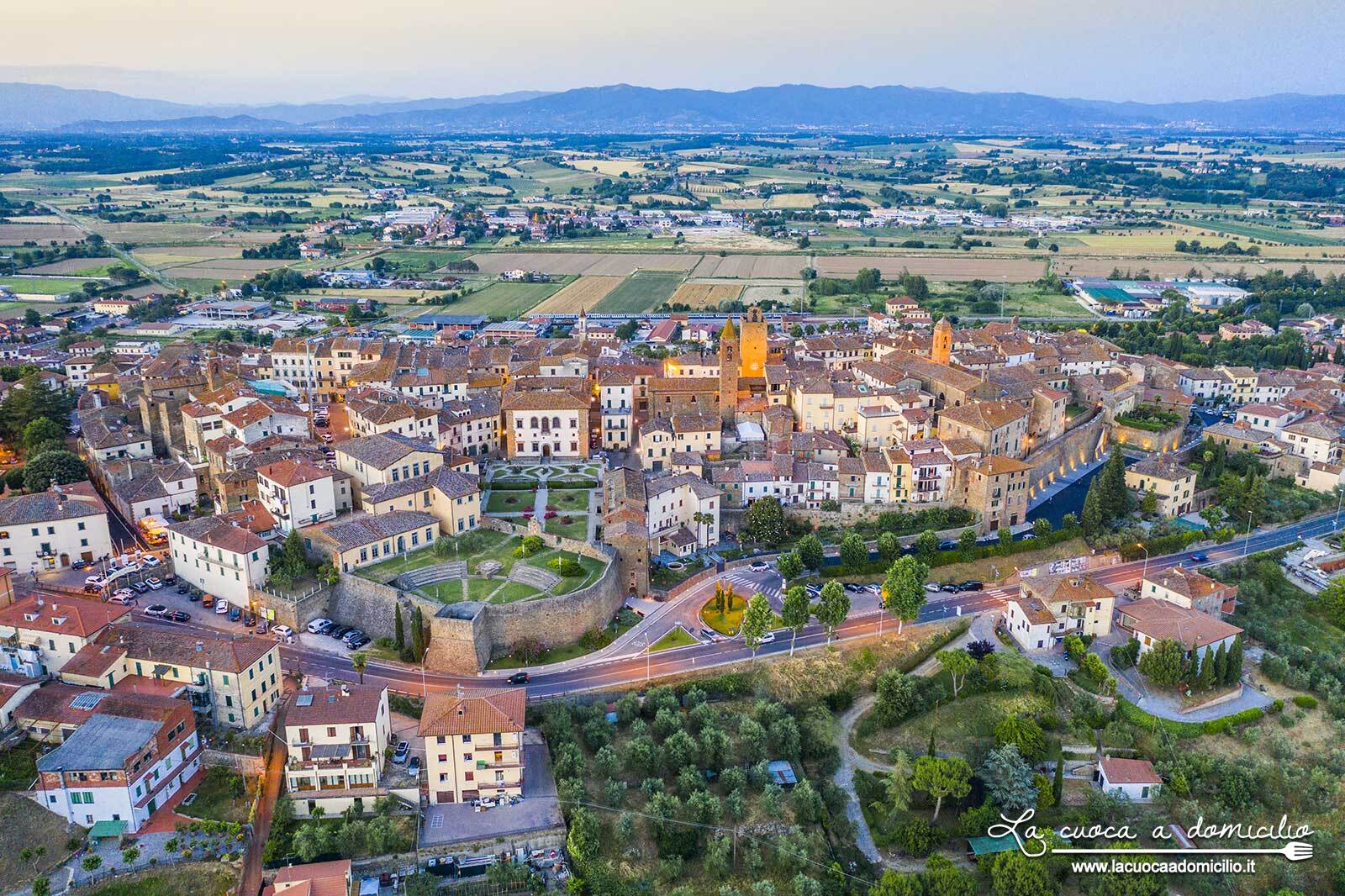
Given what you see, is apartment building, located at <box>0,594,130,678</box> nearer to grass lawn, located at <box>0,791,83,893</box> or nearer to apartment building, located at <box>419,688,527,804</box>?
grass lawn, located at <box>0,791,83,893</box>

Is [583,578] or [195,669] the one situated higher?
[583,578]

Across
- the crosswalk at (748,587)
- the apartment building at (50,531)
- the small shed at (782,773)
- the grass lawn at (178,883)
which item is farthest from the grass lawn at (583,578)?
the apartment building at (50,531)

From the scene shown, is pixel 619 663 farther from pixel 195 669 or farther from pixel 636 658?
pixel 195 669

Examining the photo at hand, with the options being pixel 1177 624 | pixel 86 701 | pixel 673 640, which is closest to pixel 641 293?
pixel 673 640

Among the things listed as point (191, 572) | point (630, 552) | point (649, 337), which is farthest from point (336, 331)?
point (630, 552)

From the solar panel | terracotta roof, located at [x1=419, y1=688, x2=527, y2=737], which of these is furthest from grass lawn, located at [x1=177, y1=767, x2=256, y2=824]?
terracotta roof, located at [x1=419, y1=688, x2=527, y2=737]

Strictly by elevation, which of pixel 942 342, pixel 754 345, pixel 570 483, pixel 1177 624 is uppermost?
pixel 754 345

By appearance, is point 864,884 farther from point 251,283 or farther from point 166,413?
point 251,283

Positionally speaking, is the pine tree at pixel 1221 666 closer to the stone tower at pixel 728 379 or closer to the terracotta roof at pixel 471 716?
the terracotta roof at pixel 471 716
